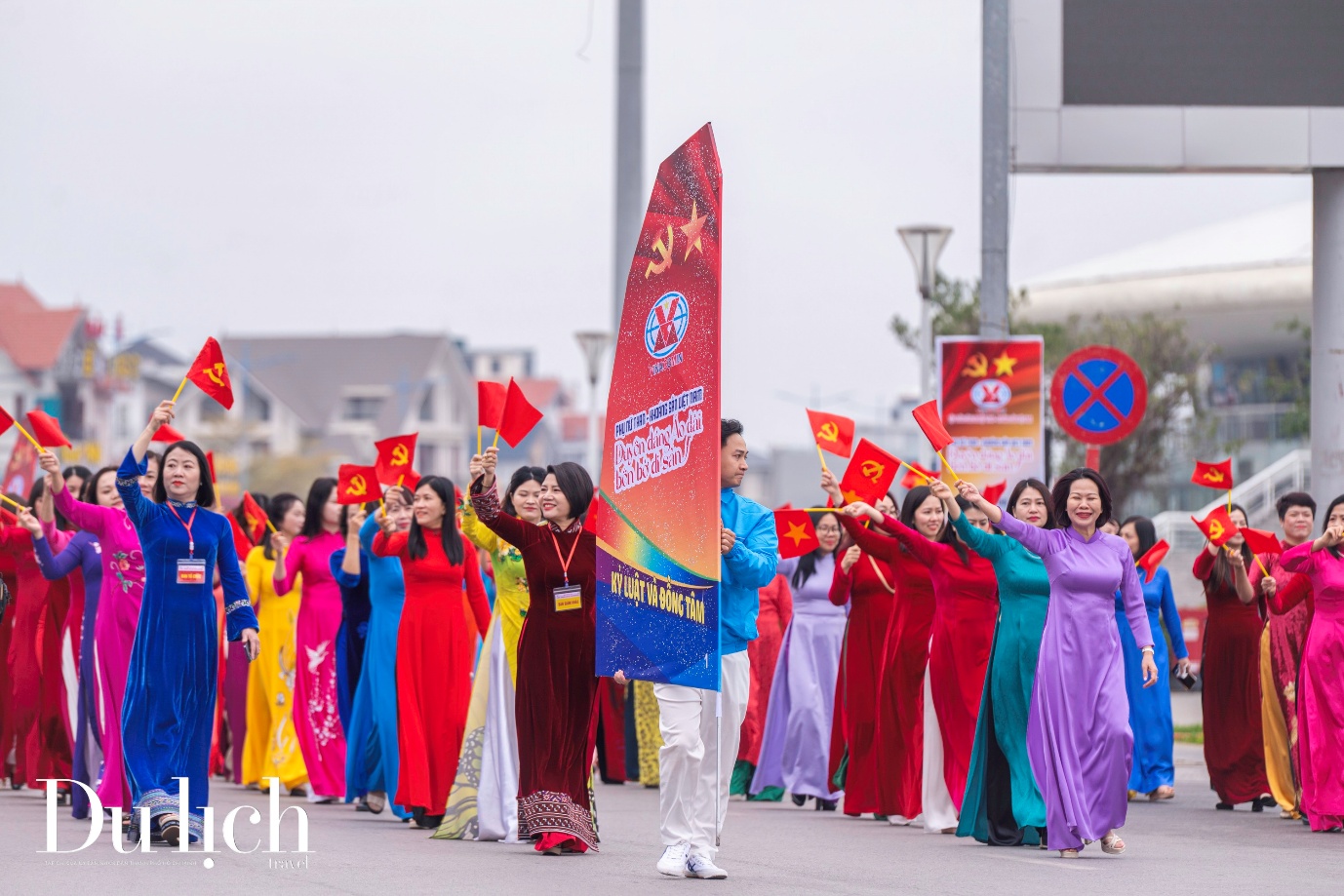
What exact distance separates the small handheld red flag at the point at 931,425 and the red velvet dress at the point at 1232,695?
3.84 metres

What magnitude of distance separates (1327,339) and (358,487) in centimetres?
754

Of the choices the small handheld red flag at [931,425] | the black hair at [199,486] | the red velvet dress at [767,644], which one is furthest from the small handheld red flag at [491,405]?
the red velvet dress at [767,644]

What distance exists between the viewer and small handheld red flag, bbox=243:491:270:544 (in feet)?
43.5

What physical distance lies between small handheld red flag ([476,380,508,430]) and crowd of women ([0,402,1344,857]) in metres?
0.27

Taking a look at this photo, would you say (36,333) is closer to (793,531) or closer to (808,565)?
(808,565)

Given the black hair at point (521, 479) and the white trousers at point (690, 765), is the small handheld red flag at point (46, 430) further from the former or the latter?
the white trousers at point (690, 765)

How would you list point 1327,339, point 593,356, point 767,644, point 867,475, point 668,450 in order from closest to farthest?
point 668,450 → point 867,475 → point 767,644 → point 1327,339 → point 593,356

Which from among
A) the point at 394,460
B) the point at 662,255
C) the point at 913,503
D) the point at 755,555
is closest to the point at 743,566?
the point at 755,555

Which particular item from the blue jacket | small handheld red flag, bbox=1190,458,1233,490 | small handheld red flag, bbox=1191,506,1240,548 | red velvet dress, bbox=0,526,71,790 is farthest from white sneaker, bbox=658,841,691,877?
small handheld red flag, bbox=1190,458,1233,490

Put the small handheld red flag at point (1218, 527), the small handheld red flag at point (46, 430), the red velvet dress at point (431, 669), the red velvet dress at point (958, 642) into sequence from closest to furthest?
1. the small handheld red flag at point (46, 430)
2. the red velvet dress at point (431, 669)
3. the red velvet dress at point (958, 642)
4. the small handheld red flag at point (1218, 527)

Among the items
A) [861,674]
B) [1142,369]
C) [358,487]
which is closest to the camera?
[358,487]

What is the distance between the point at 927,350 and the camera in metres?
19.2

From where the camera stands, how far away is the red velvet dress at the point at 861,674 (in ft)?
39.0

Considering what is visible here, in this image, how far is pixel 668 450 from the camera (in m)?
8.14
